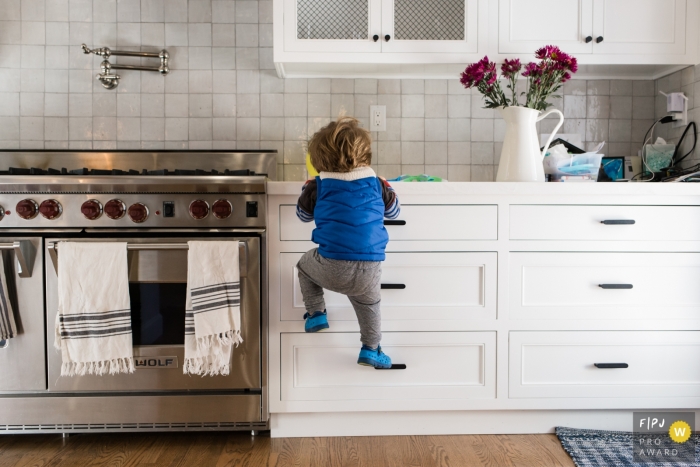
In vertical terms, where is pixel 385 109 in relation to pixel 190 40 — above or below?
below

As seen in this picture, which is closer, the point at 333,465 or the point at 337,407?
the point at 333,465

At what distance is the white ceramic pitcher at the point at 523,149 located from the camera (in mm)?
2018

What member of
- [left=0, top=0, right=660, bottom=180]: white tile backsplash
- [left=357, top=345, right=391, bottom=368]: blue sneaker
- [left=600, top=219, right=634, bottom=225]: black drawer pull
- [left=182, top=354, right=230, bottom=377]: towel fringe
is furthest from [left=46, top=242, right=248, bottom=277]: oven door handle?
[left=600, top=219, right=634, bottom=225]: black drawer pull

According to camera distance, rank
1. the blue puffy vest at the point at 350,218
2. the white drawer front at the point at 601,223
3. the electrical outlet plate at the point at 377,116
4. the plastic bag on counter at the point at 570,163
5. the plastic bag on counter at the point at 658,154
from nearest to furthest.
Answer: the blue puffy vest at the point at 350,218, the white drawer front at the point at 601,223, the plastic bag on counter at the point at 570,163, the plastic bag on counter at the point at 658,154, the electrical outlet plate at the point at 377,116

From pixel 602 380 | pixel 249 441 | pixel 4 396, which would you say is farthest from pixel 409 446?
pixel 4 396

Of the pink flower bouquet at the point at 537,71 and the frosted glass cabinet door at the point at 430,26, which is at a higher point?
the frosted glass cabinet door at the point at 430,26

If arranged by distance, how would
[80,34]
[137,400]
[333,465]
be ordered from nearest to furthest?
[333,465], [137,400], [80,34]

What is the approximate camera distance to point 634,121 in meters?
2.44

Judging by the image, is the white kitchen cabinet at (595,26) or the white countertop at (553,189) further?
the white kitchen cabinet at (595,26)

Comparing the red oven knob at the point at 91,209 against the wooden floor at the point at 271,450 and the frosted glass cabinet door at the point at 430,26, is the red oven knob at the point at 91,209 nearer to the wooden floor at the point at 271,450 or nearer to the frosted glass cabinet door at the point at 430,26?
the wooden floor at the point at 271,450

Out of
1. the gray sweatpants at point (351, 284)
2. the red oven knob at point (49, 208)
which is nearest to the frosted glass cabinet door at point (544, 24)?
the gray sweatpants at point (351, 284)

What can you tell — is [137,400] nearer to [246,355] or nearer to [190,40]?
[246,355]

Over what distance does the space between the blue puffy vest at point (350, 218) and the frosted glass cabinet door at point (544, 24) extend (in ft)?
3.16

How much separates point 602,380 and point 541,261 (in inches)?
18.4
